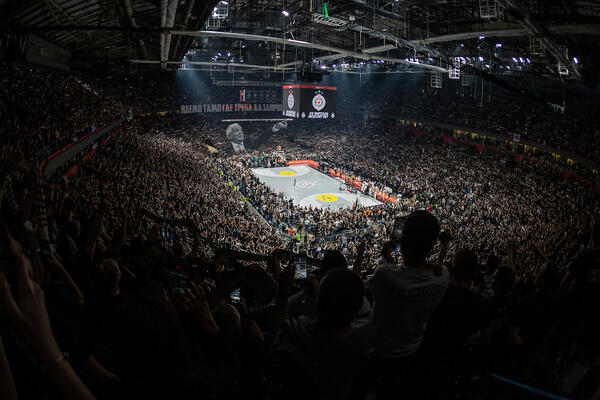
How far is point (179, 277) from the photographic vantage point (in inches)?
126

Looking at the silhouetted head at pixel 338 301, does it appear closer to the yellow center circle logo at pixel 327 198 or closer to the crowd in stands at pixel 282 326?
the crowd in stands at pixel 282 326

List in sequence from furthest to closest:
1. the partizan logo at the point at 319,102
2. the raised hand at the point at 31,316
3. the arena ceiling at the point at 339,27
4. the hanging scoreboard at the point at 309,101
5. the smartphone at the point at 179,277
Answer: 1. the partizan logo at the point at 319,102
2. the hanging scoreboard at the point at 309,101
3. the arena ceiling at the point at 339,27
4. the smartphone at the point at 179,277
5. the raised hand at the point at 31,316

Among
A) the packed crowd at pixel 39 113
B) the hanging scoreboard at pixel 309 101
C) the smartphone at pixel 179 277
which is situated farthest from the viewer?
the hanging scoreboard at pixel 309 101

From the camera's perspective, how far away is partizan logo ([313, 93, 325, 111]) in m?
33.4

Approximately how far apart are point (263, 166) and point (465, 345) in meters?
37.6

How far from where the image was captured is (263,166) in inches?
1561

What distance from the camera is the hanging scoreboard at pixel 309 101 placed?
32.7 m

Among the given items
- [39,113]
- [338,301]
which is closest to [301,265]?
[338,301]

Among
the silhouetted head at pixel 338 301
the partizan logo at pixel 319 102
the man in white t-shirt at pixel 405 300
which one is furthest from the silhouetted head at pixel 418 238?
the partizan logo at pixel 319 102

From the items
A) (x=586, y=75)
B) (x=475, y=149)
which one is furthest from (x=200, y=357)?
(x=475, y=149)

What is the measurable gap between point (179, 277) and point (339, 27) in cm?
1678

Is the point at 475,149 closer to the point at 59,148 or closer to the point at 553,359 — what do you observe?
the point at 59,148

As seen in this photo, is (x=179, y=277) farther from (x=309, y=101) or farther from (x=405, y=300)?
(x=309, y=101)

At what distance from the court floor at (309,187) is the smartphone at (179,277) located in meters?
22.5
